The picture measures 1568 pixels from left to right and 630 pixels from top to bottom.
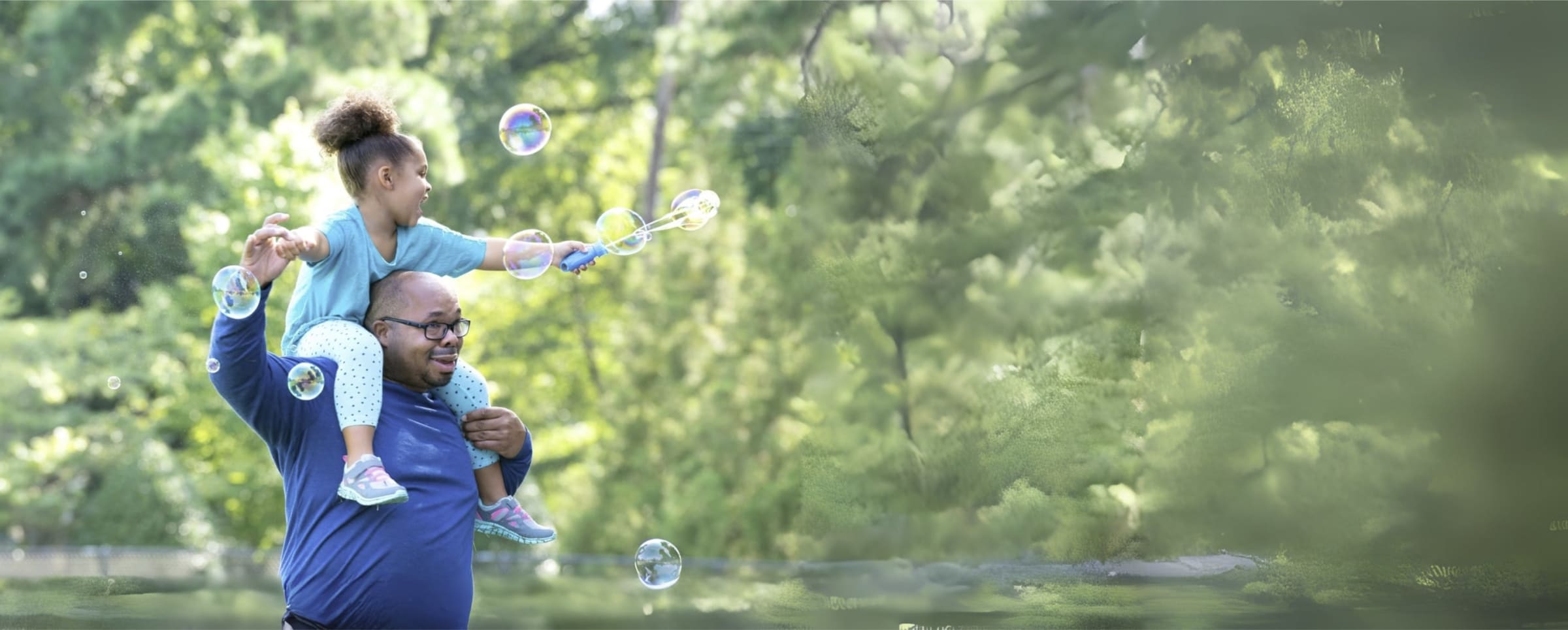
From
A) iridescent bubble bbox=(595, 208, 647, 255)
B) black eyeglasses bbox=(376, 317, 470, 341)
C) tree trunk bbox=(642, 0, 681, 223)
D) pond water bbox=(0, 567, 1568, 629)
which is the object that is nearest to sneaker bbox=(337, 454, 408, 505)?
black eyeglasses bbox=(376, 317, 470, 341)

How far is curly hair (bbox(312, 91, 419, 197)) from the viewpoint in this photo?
2.45 meters

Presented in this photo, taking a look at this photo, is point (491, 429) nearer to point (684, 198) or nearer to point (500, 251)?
point (500, 251)

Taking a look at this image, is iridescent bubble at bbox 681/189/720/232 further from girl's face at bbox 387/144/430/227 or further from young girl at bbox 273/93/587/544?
girl's face at bbox 387/144/430/227

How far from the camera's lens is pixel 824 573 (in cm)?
669

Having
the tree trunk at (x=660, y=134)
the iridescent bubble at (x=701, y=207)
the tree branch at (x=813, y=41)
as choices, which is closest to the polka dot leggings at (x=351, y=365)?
the iridescent bubble at (x=701, y=207)

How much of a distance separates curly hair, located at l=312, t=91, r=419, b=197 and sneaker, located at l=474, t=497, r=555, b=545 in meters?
0.56

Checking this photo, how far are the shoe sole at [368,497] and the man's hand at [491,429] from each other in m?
0.27

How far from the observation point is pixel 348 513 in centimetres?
220

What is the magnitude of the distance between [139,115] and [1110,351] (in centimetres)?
584

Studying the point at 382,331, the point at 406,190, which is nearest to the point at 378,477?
the point at 382,331

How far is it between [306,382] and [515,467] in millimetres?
449

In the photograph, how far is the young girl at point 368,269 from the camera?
7.36 ft

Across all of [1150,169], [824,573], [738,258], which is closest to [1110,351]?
[1150,169]

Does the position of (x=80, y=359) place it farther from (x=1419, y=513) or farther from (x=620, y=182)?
(x=1419, y=513)
